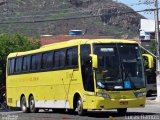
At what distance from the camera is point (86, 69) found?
24625 mm

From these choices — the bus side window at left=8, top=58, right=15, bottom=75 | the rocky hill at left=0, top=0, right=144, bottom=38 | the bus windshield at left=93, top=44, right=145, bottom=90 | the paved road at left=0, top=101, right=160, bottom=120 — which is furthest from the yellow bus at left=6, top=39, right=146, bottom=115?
the rocky hill at left=0, top=0, right=144, bottom=38

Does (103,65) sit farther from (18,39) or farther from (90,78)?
(18,39)

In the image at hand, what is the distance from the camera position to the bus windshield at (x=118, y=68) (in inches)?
945

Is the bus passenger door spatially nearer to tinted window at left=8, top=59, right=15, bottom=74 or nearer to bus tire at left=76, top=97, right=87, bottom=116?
bus tire at left=76, top=97, right=87, bottom=116

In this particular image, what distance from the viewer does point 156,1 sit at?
1667 inches

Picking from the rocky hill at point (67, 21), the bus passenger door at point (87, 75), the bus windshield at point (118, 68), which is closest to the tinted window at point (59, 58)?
the bus passenger door at point (87, 75)

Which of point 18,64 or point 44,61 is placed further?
point 18,64

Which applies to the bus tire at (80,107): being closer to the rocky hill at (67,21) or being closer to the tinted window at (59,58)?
the tinted window at (59,58)

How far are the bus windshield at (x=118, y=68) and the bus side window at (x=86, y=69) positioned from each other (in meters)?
0.37

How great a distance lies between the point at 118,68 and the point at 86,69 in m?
1.45

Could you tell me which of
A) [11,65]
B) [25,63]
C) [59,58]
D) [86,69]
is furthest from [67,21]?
[86,69]

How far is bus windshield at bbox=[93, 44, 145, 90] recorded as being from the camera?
78.7 feet

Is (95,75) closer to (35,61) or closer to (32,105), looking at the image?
(35,61)

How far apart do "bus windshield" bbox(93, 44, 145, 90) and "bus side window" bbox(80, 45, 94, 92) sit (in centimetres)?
37
